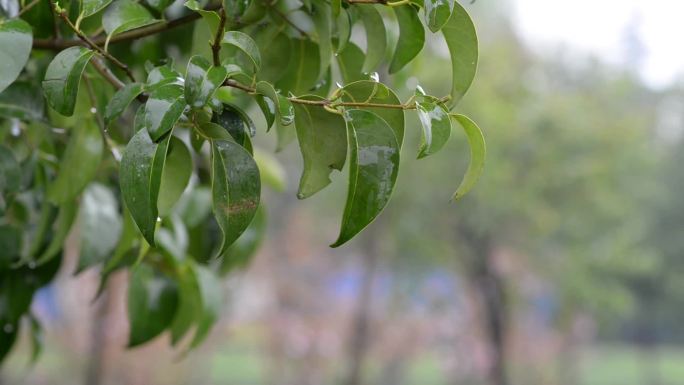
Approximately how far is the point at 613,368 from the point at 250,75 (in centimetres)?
973

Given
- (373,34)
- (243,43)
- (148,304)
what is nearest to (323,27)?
(373,34)

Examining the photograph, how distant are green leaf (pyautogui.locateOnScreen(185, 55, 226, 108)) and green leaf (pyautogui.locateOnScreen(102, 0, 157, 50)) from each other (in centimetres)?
9

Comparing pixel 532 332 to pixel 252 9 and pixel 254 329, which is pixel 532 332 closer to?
pixel 254 329

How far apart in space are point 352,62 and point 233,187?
0.19m

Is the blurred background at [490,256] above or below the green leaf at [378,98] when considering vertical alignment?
below

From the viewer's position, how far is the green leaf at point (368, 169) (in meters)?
0.35

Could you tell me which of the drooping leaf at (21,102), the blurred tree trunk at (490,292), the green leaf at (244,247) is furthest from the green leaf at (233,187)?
the blurred tree trunk at (490,292)

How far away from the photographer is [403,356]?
21.4 ft

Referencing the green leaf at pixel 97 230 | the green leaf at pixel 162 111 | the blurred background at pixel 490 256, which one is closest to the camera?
the green leaf at pixel 162 111

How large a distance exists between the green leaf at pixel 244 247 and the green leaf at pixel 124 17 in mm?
362

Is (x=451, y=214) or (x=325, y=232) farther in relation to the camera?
(x=325, y=232)

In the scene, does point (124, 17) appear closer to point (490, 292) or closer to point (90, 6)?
point (90, 6)

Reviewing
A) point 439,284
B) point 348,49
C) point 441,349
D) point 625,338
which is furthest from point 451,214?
point 625,338

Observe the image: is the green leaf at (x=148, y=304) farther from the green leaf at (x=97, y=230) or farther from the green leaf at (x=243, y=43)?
the green leaf at (x=243, y=43)
